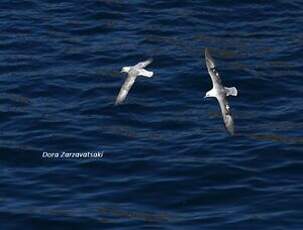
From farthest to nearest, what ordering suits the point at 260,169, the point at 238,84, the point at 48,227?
the point at 238,84 → the point at 260,169 → the point at 48,227

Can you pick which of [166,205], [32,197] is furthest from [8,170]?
[166,205]

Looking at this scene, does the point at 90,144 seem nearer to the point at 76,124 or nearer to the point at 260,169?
A: the point at 76,124

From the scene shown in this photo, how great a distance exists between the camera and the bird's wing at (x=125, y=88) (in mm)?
A: 26484

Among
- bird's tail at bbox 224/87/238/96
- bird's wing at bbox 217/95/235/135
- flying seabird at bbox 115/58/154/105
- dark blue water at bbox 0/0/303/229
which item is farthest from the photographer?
flying seabird at bbox 115/58/154/105

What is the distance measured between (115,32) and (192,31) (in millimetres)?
2404

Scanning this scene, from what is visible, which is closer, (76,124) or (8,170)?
(8,170)

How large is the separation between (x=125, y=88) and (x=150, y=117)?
97 cm

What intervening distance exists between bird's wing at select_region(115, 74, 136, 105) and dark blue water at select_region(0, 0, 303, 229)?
0.39m

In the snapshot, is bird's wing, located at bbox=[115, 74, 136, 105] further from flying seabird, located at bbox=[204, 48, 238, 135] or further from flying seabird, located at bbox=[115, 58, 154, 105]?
flying seabird, located at bbox=[204, 48, 238, 135]

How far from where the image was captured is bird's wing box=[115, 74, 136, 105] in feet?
86.9

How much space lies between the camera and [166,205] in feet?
74.8

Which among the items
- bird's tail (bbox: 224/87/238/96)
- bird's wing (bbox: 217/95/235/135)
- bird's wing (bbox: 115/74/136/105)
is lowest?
bird's wing (bbox: 217/95/235/135)

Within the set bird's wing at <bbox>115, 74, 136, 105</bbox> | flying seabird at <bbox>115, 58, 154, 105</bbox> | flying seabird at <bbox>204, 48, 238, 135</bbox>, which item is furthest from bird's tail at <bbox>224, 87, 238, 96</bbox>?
bird's wing at <bbox>115, 74, 136, 105</bbox>

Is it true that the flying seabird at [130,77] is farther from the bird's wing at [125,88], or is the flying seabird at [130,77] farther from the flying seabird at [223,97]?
the flying seabird at [223,97]
